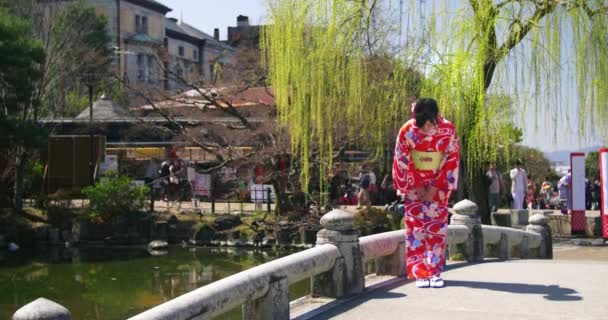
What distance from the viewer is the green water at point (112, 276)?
15227mm

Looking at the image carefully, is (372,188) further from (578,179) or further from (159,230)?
(578,179)

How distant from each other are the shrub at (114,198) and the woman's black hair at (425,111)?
1834cm

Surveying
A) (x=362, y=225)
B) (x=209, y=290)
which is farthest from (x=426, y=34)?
(x=362, y=225)

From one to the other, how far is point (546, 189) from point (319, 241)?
19.6 metres

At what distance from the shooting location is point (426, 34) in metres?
10.5

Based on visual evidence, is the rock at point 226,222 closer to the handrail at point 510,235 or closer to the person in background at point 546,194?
the person in background at point 546,194

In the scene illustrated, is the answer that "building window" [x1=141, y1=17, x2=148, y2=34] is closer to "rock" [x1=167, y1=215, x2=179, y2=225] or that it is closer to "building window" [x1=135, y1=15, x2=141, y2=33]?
"building window" [x1=135, y1=15, x2=141, y2=33]

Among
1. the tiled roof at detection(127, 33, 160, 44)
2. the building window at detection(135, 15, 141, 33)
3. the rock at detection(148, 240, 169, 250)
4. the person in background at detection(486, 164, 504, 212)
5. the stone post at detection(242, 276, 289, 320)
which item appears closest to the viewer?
the stone post at detection(242, 276, 289, 320)


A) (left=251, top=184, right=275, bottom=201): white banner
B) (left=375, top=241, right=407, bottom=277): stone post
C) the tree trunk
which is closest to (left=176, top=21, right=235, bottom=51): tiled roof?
(left=251, top=184, right=275, bottom=201): white banner

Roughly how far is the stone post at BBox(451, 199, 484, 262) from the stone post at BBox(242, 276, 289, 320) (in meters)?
4.30

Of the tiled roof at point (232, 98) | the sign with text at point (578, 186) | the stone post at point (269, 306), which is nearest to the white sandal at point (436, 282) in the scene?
the stone post at point (269, 306)

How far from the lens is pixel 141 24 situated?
51.8 meters

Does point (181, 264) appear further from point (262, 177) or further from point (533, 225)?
point (533, 225)

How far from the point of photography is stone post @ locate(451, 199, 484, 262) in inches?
373
